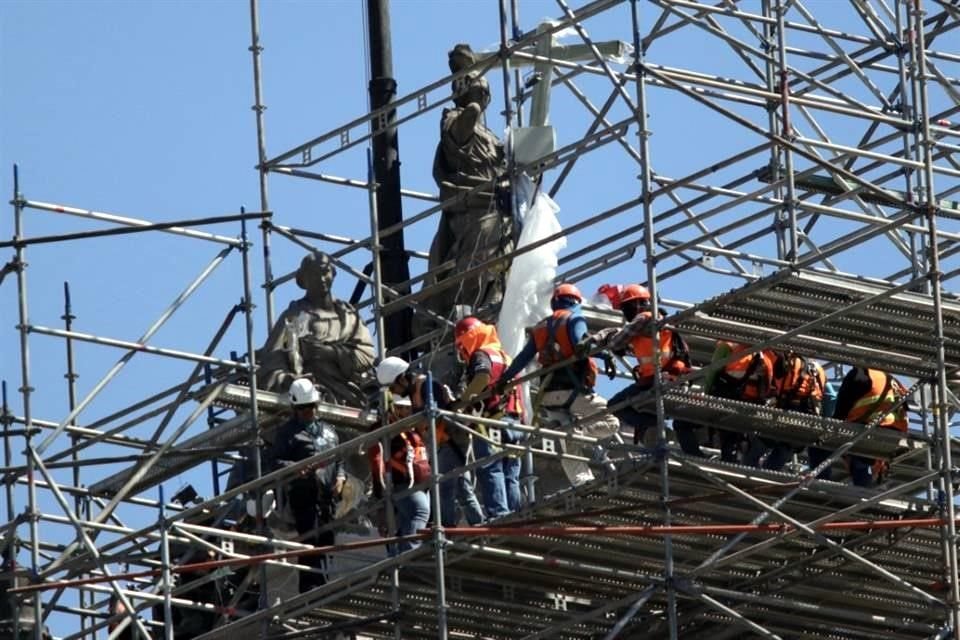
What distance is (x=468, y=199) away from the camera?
40000mm

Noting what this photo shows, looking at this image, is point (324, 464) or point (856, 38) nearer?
point (324, 464)

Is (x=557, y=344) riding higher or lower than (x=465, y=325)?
lower

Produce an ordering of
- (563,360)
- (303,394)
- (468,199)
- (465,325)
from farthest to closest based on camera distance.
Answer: (468,199), (303,394), (465,325), (563,360)

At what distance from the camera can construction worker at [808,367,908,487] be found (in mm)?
35875

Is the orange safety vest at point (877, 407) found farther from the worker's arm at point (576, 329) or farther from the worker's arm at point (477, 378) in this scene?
the worker's arm at point (477, 378)

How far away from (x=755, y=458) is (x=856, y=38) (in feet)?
24.0

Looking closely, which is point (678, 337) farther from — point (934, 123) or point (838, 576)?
point (934, 123)

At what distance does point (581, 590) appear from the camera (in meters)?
36.5

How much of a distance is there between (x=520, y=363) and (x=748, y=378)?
191 cm

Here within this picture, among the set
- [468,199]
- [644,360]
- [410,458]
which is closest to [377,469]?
[410,458]

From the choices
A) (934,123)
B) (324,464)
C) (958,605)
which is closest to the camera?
(958,605)

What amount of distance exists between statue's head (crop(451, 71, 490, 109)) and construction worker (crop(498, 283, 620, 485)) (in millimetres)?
4294

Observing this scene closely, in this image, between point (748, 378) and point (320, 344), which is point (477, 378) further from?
point (320, 344)

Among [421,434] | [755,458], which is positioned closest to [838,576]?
[755,458]
